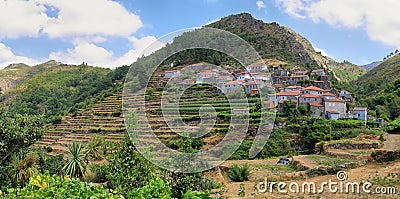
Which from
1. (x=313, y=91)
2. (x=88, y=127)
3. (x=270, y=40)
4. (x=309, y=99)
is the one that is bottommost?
(x=88, y=127)

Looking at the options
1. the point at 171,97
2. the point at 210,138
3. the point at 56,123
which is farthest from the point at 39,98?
the point at 171,97

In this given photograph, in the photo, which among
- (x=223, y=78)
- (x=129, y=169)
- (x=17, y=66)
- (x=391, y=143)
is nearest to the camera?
(x=129, y=169)

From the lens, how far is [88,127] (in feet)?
96.3

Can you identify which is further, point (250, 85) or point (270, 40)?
point (270, 40)

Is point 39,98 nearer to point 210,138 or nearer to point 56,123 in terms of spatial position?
point 56,123

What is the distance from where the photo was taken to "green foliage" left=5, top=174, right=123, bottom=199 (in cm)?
286

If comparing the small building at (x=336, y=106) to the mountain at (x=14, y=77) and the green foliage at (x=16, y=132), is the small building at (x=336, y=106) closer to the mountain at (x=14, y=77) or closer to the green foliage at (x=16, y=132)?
the green foliage at (x=16, y=132)

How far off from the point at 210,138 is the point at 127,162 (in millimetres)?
15421

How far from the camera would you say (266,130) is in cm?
1623

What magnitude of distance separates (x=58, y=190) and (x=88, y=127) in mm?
27791

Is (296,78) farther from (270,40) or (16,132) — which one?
(16,132)

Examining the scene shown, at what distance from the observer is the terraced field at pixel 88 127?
2598 centimetres

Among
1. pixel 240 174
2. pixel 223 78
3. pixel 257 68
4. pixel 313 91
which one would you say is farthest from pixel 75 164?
pixel 257 68

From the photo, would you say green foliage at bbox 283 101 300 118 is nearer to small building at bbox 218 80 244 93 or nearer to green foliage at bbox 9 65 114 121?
small building at bbox 218 80 244 93
